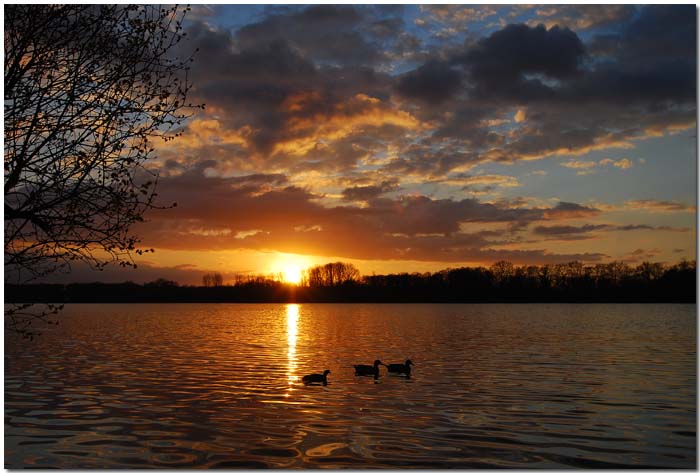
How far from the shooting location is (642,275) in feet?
446

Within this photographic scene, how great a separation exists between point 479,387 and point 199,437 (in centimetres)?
1359

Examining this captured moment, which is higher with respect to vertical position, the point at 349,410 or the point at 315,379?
the point at 315,379

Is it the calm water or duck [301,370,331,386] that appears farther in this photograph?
duck [301,370,331,386]

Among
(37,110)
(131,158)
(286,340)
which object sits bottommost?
(286,340)

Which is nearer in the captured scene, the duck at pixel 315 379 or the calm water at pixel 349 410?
the calm water at pixel 349 410

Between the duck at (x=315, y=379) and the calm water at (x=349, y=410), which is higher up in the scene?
the duck at (x=315, y=379)

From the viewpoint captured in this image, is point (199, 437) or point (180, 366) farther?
point (180, 366)

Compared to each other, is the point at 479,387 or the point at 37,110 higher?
the point at 37,110

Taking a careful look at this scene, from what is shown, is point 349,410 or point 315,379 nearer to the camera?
point 349,410

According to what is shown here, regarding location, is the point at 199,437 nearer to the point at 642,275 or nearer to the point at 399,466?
the point at 399,466

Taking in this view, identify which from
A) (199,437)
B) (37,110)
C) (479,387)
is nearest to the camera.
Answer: (37,110)

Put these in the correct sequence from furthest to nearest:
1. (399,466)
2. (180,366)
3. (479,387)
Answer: (180,366)
(479,387)
(399,466)

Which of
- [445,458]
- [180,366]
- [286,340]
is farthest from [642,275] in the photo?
[445,458]

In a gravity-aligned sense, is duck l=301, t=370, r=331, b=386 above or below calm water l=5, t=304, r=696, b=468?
above
